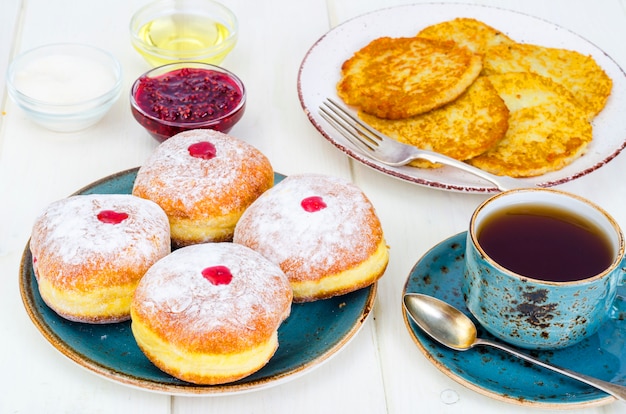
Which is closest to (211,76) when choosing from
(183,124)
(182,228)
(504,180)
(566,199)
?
(183,124)

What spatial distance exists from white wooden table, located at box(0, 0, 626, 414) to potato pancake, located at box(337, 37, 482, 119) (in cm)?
19

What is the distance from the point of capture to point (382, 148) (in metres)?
2.30

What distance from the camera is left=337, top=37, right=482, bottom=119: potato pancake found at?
2.41 meters

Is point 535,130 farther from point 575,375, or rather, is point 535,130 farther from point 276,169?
point 575,375

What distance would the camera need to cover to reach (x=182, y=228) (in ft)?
6.44

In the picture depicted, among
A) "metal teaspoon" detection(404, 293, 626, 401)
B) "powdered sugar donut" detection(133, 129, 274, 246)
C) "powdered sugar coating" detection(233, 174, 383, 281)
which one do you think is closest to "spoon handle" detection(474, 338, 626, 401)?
"metal teaspoon" detection(404, 293, 626, 401)

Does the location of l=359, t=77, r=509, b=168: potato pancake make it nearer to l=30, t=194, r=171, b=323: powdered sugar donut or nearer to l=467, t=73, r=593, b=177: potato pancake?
l=467, t=73, r=593, b=177: potato pancake

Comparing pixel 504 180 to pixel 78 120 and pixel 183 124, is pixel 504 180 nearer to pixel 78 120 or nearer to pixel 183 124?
pixel 183 124

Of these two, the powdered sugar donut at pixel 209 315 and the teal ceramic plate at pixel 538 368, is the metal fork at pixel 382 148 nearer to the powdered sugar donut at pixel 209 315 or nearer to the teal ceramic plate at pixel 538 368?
the teal ceramic plate at pixel 538 368

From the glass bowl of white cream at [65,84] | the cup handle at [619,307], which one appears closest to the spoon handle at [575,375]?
the cup handle at [619,307]

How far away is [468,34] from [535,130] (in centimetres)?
58

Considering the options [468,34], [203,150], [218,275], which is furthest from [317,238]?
[468,34]

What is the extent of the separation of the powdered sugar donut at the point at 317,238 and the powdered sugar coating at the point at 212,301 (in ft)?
0.27

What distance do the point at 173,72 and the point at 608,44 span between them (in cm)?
167
